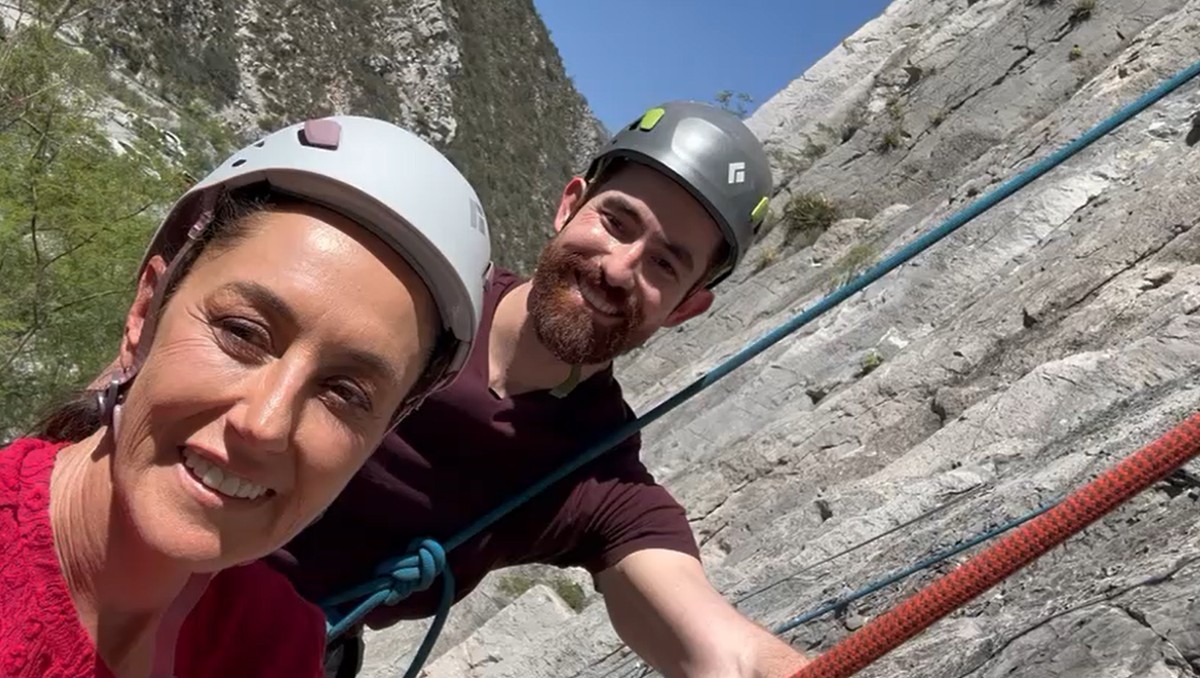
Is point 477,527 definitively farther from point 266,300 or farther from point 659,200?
point 266,300

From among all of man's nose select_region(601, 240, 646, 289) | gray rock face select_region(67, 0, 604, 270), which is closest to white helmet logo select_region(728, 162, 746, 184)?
man's nose select_region(601, 240, 646, 289)

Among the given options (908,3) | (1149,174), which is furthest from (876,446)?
(908,3)

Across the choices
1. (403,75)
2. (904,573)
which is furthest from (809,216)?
(403,75)

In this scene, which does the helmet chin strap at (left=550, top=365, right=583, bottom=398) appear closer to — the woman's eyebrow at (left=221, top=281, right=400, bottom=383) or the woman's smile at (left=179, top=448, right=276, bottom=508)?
the woman's eyebrow at (left=221, top=281, right=400, bottom=383)

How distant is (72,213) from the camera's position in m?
9.26

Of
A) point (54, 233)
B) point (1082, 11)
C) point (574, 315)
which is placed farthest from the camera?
point (1082, 11)

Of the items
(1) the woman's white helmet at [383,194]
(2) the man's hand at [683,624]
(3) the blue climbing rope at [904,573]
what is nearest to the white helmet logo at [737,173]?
(2) the man's hand at [683,624]

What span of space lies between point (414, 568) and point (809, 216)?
11.5 meters

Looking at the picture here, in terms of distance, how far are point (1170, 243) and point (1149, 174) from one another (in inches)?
46.8

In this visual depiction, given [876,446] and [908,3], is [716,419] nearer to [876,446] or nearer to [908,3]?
[876,446]

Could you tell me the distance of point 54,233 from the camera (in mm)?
9320

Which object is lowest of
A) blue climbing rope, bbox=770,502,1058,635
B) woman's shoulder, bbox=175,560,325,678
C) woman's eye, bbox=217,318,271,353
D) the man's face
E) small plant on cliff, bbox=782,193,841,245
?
blue climbing rope, bbox=770,502,1058,635

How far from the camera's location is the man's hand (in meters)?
2.35

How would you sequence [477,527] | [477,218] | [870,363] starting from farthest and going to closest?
[870,363], [477,527], [477,218]
